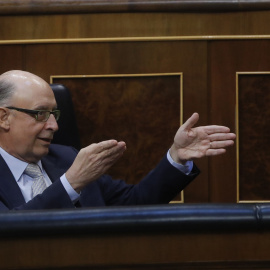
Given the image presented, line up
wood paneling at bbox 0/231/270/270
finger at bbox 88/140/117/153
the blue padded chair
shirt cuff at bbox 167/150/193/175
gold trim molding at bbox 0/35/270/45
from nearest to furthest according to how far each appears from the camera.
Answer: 1. wood paneling at bbox 0/231/270/270
2. finger at bbox 88/140/117/153
3. shirt cuff at bbox 167/150/193/175
4. the blue padded chair
5. gold trim molding at bbox 0/35/270/45

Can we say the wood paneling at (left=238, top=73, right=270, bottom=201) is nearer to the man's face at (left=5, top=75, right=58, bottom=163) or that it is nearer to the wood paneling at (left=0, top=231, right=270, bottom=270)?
the man's face at (left=5, top=75, right=58, bottom=163)

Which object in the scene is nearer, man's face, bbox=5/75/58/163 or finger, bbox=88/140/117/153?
finger, bbox=88/140/117/153

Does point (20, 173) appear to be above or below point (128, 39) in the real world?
below

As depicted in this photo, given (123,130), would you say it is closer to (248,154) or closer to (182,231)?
(248,154)

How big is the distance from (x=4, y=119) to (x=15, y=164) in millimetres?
68

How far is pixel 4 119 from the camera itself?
3.84ft

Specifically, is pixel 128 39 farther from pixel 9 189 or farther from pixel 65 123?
pixel 9 189

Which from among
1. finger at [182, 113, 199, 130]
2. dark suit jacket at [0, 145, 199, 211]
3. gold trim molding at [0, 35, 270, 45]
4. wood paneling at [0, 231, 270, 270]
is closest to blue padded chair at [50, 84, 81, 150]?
dark suit jacket at [0, 145, 199, 211]

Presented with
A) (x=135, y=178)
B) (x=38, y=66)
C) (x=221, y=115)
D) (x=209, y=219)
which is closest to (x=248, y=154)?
(x=221, y=115)

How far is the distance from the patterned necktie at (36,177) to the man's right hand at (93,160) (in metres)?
0.12

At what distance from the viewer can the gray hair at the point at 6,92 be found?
1.17m

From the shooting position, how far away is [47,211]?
73 centimetres

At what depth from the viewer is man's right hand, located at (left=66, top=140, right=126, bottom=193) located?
1.03 metres

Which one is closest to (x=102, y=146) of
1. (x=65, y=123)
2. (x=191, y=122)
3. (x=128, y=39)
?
(x=191, y=122)
